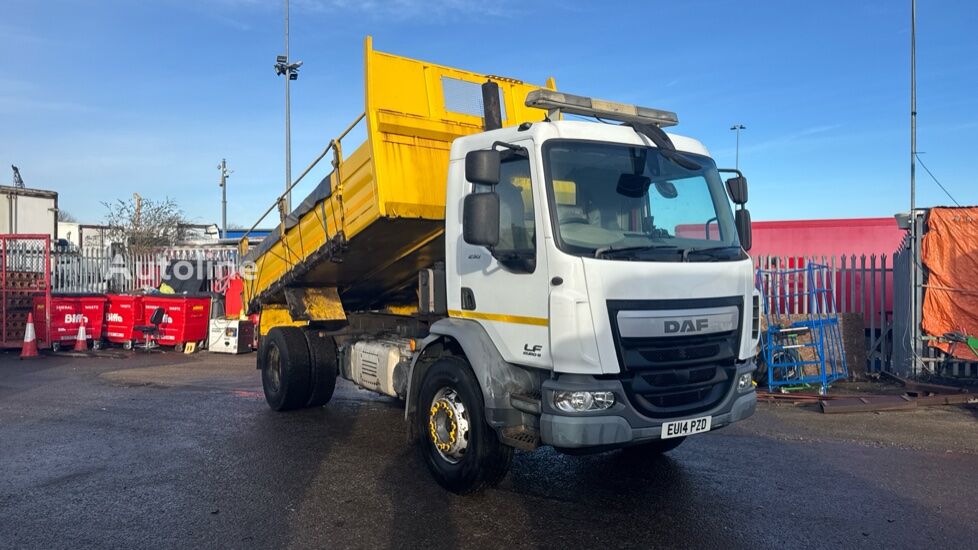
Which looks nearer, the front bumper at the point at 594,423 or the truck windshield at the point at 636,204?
the front bumper at the point at 594,423

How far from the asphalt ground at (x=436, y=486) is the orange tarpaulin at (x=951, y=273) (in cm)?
193

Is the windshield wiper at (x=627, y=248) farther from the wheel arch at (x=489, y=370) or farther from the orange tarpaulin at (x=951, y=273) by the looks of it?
the orange tarpaulin at (x=951, y=273)

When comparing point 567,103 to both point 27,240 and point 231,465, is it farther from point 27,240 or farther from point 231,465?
Answer: point 27,240

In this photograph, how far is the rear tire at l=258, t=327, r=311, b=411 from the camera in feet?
27.6

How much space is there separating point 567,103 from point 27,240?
15.1 metres

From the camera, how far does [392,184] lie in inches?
241

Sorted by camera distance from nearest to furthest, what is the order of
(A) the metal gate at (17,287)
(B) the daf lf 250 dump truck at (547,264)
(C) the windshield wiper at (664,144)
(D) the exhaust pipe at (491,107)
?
(B) the daf lf 250 dump truck at (547,264)
(C) the windshield wiper at (664,144)
(D) the exhaust pipe at (491,107)
(A) the metal gate at (17,287)

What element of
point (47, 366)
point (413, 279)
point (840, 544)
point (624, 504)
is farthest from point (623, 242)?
point (47, 366)

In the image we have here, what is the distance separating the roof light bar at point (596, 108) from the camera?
5.37 meters

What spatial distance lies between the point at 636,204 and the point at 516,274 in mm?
1081

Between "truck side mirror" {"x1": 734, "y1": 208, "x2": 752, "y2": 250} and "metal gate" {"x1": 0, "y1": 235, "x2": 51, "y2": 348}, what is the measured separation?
46.2 ft

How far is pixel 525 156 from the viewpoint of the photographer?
5.09m

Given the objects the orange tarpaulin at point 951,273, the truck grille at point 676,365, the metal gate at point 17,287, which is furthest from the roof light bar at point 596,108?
the metal gate at point 17,287

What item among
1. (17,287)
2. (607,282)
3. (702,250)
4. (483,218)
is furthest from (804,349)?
(17,287)
